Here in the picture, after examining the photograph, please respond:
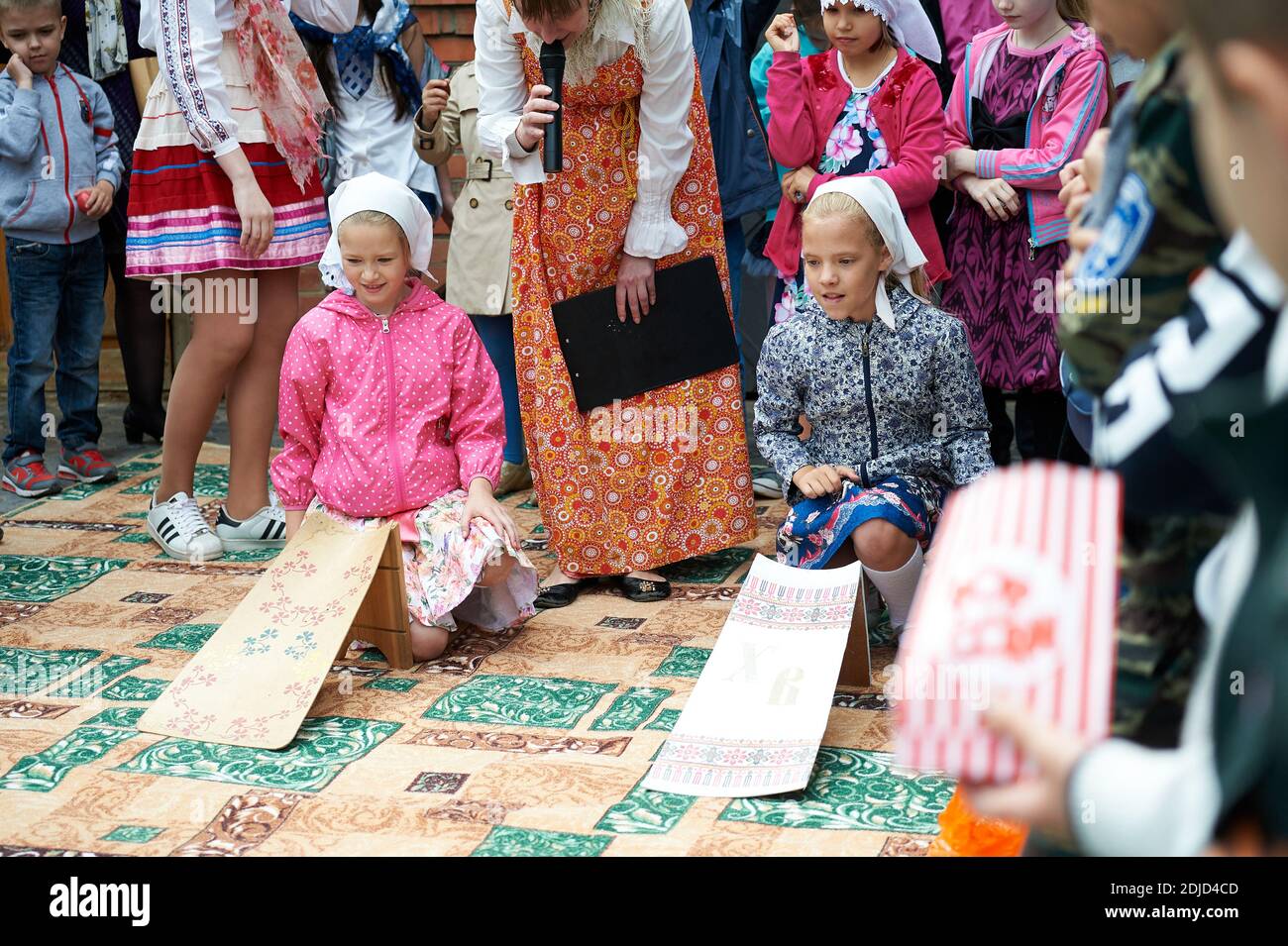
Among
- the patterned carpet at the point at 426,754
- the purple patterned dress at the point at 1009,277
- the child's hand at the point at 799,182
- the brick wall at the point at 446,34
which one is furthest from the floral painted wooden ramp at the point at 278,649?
the brick wall at the point at 446,34

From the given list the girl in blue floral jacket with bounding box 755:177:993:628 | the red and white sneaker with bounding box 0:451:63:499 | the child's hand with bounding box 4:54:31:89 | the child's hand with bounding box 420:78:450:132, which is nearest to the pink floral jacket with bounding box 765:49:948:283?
the girl in blue floral jacket with bounding box 755:177:993:628

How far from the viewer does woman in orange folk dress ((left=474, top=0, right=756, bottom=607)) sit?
11.5 feet

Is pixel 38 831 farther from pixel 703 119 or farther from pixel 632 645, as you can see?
pixel 703 119

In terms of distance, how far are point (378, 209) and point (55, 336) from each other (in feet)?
7.41

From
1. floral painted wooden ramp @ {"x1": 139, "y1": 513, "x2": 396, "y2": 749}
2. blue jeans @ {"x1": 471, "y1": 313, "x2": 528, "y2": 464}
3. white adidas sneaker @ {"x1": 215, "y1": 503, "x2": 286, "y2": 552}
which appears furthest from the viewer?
blue jeans @ {"x1": 471, "y1": 313, "x2": 528, "y2": 464}

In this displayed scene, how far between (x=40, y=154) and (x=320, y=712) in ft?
8.52

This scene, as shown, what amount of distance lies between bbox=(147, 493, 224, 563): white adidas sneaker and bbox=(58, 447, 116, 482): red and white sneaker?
0.79 metres

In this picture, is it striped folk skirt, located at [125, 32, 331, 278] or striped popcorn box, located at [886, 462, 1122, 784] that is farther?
striped folk skirt, located at [125, 32, 331, 278]

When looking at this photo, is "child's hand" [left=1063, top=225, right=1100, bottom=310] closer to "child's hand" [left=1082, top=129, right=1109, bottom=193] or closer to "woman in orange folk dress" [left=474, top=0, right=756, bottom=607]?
"child's hand" [left=1082, top=129, right=1109, bottom=193]

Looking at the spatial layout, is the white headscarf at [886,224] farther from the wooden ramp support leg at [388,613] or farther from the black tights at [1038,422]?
the wooden ramp support leg at [388,613]

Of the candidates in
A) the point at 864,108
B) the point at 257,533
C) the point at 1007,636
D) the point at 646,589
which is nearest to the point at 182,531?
the point at 257,533

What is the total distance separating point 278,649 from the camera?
3.15 meters
